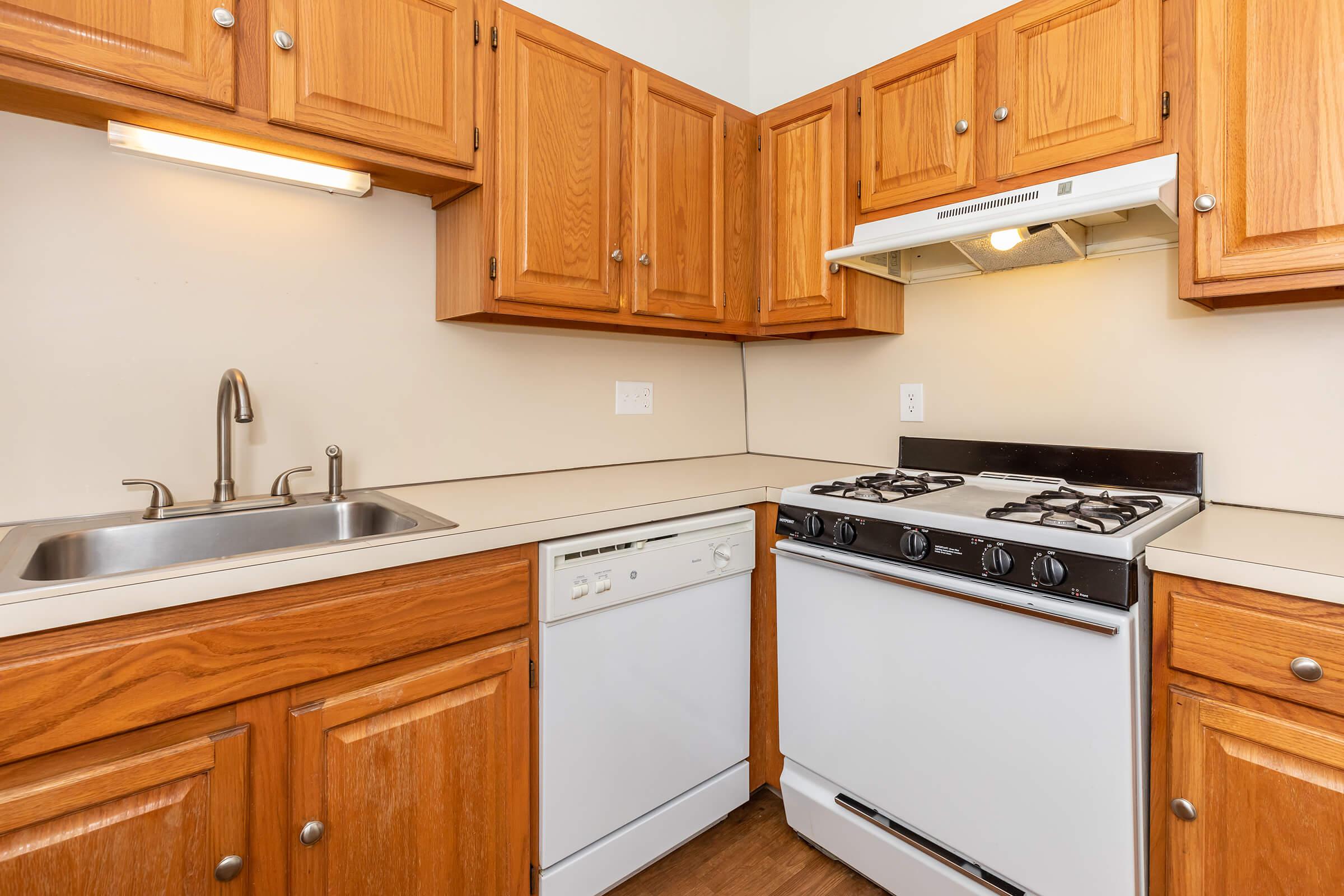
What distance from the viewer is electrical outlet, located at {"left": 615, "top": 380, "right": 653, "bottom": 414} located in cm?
216

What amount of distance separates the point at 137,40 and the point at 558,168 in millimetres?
825

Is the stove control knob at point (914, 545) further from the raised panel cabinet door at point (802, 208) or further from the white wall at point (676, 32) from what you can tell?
the white wall at point (676, 32)

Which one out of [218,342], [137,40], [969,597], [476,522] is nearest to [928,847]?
[969,597]

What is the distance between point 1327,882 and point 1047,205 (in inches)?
49.5

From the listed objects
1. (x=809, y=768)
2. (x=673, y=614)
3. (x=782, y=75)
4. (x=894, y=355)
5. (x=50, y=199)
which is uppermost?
(x=782, y=75)

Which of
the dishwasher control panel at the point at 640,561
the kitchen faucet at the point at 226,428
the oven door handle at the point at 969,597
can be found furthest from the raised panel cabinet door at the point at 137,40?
the oven door handle at the point at 969,597

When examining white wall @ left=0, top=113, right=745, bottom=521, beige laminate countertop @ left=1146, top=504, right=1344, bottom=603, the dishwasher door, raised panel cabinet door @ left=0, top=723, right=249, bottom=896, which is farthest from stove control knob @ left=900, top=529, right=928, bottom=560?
raised panel cabinet door @ left=0, top=723, right=249, bottom=896

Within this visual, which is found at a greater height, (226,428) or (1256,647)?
(226,428)

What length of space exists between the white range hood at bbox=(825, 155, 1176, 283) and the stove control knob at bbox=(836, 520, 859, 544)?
714 millimetres

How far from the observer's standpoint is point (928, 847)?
136cm

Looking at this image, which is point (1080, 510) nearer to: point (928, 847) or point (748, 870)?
point (928, 847)

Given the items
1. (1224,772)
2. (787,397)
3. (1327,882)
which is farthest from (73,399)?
(1327,882)

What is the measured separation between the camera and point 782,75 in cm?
237

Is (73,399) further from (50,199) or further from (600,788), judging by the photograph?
(600,788)
